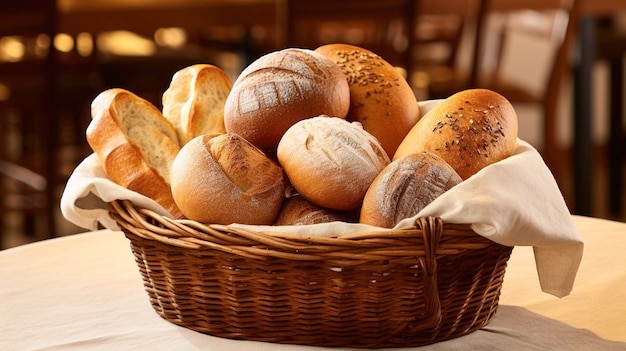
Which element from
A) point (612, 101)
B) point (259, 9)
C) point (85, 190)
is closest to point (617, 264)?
point (85, 190)

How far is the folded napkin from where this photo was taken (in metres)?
0.70

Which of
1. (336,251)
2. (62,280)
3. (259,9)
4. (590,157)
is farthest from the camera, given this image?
(590,157)

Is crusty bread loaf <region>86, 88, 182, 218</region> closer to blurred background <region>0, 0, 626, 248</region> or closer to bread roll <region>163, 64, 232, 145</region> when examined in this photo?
bread roll <region>163, 64, 232, 145</region>

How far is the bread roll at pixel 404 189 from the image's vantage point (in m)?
0.74

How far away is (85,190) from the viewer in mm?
832

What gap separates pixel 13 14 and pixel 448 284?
→ 6.49 ft

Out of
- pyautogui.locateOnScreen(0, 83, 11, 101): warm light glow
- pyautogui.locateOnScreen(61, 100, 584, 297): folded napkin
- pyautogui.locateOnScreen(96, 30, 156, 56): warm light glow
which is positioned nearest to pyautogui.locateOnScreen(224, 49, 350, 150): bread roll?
pyautogui.locateOnScreen(61, 100, 584, 297): folded napkin

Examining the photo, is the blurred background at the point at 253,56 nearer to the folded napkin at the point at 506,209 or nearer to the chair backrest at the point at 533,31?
the chair backrest at the point at 533,31

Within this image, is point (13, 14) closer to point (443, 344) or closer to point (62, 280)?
point (62, 280)

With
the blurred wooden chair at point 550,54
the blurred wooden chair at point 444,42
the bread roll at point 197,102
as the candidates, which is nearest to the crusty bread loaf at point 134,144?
the bread roll at point 197,102

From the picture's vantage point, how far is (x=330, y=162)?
0.79 metres

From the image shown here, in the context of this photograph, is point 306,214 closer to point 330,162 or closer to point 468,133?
point 330,162

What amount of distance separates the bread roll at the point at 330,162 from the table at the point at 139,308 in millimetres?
143

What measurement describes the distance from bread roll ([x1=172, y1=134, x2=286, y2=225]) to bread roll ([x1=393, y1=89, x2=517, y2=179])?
15 centimetres
